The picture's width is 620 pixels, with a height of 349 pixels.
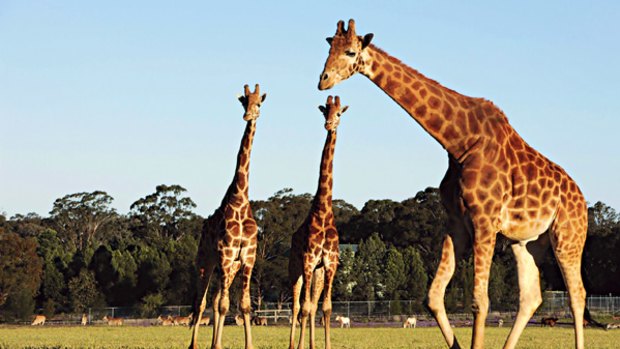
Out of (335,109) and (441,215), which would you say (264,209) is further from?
(335,109)

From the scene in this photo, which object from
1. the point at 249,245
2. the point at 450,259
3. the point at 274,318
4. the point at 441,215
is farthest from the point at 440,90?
the point at 441,215

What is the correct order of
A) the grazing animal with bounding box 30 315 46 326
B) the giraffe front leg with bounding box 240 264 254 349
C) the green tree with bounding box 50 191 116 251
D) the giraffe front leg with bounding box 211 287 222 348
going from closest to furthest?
the giraffe front leg with bounding box 240 264 254 349 → the giraffe front leg with bounding box 211 287 222 348 → the grazing animal with bounding box 30 315 46 326 → the green tree with bounding box 50 191 116 251

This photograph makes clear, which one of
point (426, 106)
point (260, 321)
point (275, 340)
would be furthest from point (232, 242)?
point (260, 321)

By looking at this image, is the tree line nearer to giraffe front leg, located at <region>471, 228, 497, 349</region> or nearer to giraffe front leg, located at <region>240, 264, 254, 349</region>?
giraffe front leg, located at <region>240, 264, 254, 349</region>

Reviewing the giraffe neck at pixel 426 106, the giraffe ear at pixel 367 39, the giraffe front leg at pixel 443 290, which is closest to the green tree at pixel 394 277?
the giraffe front leg at pixel 443 290

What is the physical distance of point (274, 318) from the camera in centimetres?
6306

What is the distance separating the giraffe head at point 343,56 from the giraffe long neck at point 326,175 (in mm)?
10268

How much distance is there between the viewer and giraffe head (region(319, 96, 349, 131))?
19172 millimetres

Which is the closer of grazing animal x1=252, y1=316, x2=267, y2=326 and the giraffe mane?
the giraffe mane

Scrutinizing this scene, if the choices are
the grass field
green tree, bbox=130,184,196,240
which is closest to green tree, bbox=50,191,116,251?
green tree, bbox=130,184,196,240

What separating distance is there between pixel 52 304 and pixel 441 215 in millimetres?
38048

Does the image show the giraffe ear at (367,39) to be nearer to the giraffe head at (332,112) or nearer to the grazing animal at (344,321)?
the giraffe head at (332,112)

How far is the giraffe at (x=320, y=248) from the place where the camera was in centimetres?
1867

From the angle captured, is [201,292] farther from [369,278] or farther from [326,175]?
[369,278]
